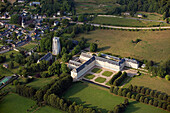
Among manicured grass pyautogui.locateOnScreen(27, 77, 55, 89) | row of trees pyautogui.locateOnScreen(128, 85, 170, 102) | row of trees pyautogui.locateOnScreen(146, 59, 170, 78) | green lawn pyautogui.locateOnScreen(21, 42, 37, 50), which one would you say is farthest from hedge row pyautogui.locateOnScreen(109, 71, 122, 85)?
green lawn pyautogui.locateOnScreen(21, 42, 37, 50)

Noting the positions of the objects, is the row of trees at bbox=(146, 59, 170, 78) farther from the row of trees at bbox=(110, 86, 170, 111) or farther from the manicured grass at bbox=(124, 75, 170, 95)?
the row of trees at bbox=(110, 86, 170, 111)

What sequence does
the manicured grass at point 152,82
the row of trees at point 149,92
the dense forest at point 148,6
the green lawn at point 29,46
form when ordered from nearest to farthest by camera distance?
the row of trees at point 149,92, the manicured grass at point 152,82, the green lawn at point 29,46, the dense forest at point 148,6

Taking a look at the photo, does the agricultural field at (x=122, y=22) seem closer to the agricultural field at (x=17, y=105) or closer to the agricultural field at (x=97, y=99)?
the agricultural field at (x=97, y=99)

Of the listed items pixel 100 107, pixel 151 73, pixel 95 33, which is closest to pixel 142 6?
pixel 95 33

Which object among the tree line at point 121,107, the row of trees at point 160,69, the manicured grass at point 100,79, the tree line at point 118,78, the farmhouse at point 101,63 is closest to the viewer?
the tree line at point 121,107

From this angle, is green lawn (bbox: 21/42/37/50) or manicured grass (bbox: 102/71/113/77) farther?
green lawn (bbox: 21/42/37/50)

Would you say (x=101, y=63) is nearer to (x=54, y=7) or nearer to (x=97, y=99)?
(x=97, y=99)

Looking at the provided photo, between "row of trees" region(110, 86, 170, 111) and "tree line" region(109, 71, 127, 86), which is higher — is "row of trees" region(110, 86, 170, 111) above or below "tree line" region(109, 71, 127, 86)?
below

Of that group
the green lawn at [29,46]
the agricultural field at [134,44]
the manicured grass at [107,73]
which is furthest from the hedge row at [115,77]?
the green lawn at [29,46]
